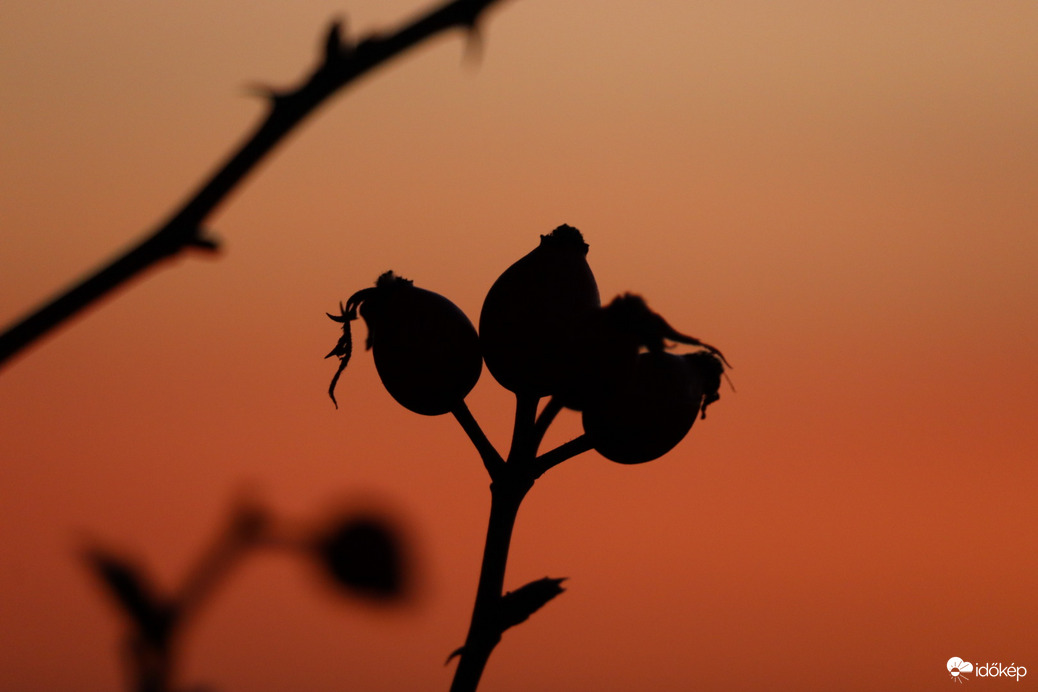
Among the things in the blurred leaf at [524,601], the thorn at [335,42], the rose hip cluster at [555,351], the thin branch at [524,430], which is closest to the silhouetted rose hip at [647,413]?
the rose hip cluster at [555,351]

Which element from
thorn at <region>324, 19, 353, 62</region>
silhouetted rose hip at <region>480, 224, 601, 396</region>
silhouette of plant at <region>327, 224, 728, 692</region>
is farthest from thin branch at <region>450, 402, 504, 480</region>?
thorn at <region>324, 19, 353, 62</region>

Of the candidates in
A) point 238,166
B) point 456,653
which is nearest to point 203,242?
point 238,166

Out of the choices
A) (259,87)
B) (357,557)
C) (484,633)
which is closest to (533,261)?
(484,633)

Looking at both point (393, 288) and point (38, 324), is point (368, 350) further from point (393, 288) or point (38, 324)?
point (38, 324)

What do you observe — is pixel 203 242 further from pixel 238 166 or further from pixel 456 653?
pixel 456 653

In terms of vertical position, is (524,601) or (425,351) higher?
(425,351)

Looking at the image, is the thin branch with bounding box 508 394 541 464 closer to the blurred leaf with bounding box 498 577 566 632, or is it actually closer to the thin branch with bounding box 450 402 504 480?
the thin branch with bounding box 450 402 504 480

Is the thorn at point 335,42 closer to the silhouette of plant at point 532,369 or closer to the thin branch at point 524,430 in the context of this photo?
the silhouette of plant at point 532,369
